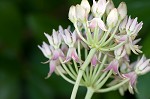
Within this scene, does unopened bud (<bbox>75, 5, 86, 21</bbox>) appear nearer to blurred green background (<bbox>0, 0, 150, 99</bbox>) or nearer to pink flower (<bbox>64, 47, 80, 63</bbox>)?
pink flower (<bbox>64, 47, 80, 63</bbox>)

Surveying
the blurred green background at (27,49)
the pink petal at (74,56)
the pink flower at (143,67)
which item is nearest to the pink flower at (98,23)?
the pink petal at (74,56)

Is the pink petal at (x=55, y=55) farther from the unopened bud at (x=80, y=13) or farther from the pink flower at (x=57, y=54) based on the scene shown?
the unopened bud at (x=80, y=13)

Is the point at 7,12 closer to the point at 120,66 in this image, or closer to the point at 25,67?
the point at 25,67

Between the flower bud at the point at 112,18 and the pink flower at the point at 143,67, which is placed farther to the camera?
the pink flower at the point at 143,67

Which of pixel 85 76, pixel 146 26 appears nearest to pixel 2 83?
pixel 146 26

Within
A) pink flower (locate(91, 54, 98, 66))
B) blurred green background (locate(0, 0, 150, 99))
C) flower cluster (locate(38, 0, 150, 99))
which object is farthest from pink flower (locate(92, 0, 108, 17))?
blurred green background (locate(0, 0, 150, 99))
